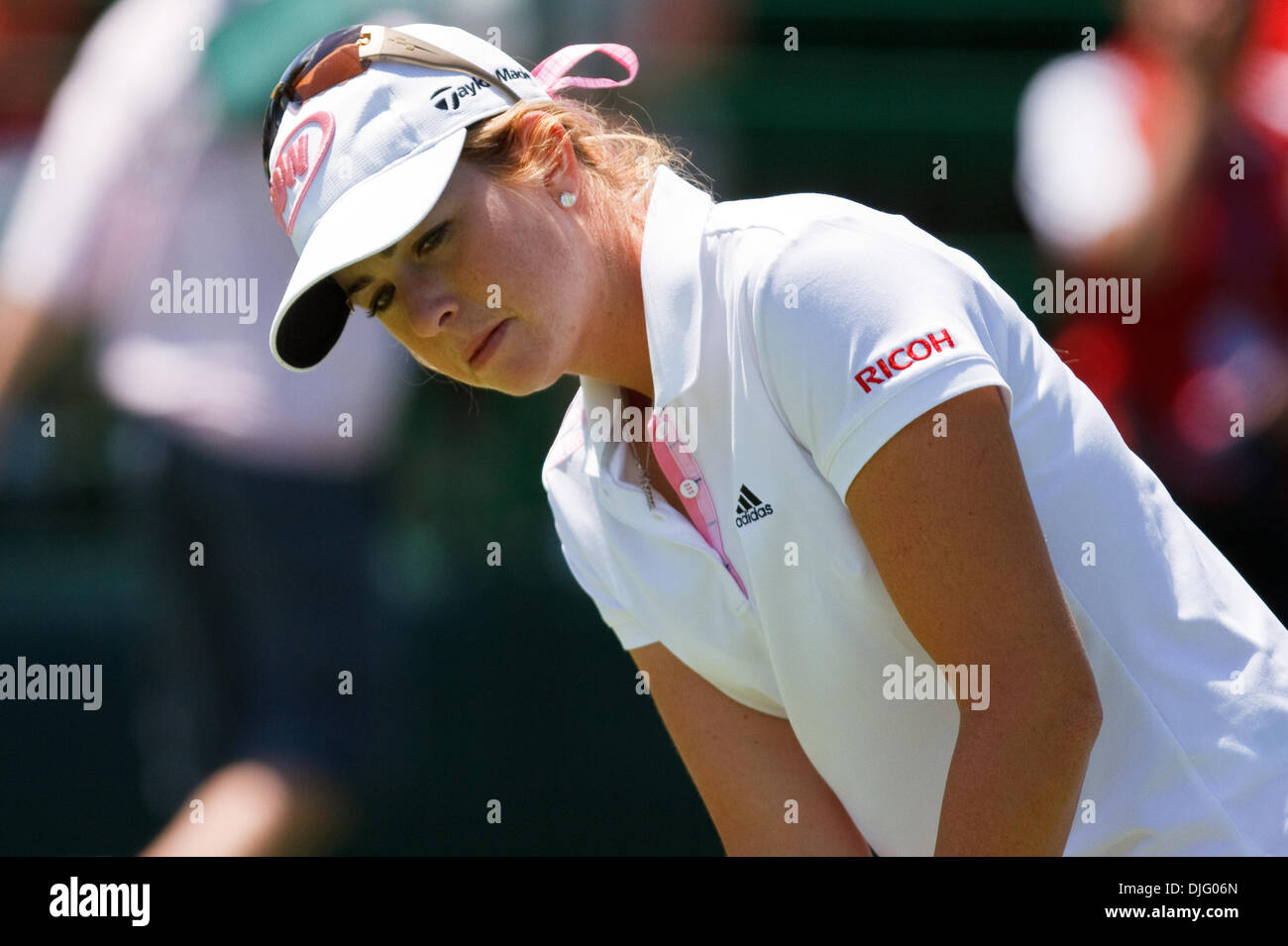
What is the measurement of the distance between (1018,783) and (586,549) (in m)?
0.65

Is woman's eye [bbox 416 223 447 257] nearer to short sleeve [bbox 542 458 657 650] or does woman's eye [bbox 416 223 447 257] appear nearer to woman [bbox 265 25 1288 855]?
woman [bbox 265 25 1288 855]

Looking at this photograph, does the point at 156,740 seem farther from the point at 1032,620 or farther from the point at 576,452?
the point at 1032,620

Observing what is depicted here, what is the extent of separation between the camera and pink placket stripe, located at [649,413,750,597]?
1640 mm

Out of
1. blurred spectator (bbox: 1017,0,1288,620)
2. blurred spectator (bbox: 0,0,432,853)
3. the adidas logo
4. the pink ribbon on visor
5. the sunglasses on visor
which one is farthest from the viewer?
blurred spectator (bbox: 1017,0,1288,620)

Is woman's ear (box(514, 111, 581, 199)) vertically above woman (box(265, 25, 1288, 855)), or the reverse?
woman's ear (box(514, 111, 581, 199))

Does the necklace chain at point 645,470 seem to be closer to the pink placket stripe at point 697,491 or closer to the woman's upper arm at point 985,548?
the pink placket stripe at point 697,491

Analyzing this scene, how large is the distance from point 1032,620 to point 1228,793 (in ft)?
1.10

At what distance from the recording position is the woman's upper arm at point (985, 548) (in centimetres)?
137

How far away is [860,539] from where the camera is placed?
147cm

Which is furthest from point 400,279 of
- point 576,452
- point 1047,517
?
point 1047,517

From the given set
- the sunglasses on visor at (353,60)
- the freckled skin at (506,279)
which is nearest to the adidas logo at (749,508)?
the freckled skin at (506,279)

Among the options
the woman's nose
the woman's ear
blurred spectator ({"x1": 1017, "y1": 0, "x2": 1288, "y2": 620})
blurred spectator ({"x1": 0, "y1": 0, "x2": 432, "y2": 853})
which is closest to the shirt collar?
the woman's ear

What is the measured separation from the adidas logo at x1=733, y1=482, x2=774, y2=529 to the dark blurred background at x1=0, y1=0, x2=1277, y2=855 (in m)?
1.64

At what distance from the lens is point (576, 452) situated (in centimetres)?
184
